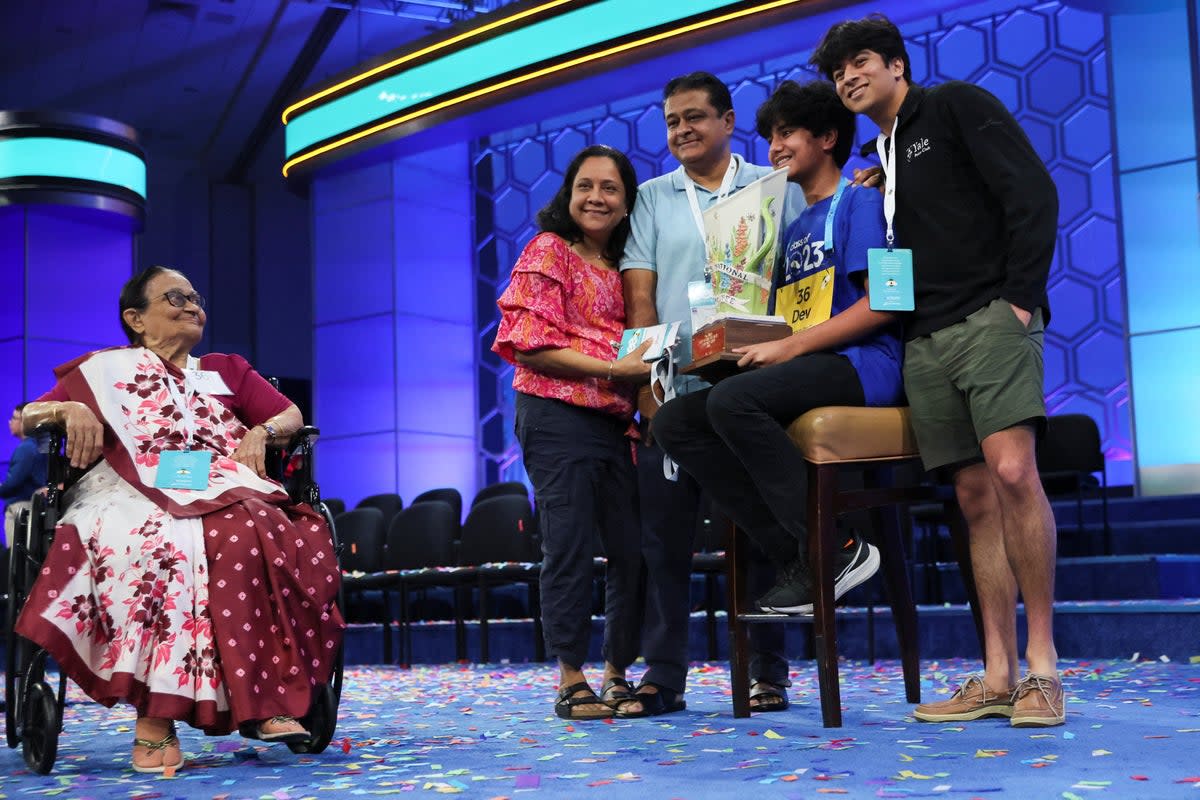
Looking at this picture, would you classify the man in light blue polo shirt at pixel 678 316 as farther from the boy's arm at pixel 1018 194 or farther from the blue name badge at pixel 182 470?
the blue name badge at pixel 182 470

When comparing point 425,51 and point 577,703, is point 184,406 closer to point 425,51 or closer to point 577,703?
point 577,703

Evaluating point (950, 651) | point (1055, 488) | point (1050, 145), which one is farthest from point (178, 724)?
point (1050, 145)

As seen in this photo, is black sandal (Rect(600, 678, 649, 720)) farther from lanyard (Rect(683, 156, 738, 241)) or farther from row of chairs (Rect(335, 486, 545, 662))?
row of chairs (Rect(335, 486, 545, 662))

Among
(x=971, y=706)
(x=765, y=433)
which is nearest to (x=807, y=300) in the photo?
(x=765, y=433)

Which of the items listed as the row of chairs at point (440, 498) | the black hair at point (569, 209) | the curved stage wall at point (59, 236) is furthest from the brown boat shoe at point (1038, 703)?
the curved stage wall at point (59, 236)

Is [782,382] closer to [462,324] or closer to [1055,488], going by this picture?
[1055,488]

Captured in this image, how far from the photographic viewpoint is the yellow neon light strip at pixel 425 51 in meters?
7.81

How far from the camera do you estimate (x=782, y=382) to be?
2.40 m

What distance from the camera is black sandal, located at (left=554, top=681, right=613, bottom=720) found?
2789mm

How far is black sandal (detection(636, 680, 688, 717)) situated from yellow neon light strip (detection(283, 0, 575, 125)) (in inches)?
223

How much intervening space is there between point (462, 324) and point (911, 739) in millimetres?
8098

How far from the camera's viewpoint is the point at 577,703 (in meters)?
2.82

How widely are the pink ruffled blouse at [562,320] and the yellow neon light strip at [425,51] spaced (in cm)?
509

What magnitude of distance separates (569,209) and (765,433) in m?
0.93
